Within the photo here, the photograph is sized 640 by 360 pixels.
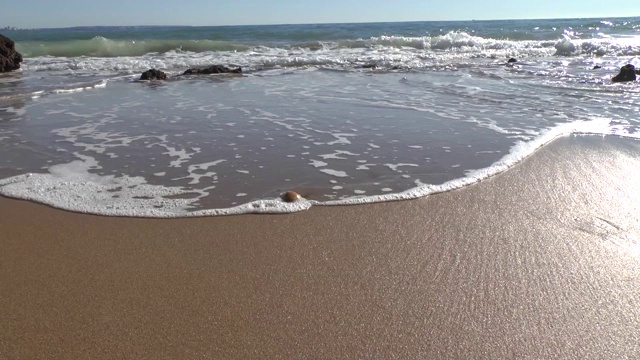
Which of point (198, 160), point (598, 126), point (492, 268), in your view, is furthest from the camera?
point (598, 126)

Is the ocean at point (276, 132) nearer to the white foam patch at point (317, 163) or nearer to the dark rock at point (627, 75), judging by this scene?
the white foam patch at point (317, 163)

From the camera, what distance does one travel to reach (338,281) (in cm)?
288

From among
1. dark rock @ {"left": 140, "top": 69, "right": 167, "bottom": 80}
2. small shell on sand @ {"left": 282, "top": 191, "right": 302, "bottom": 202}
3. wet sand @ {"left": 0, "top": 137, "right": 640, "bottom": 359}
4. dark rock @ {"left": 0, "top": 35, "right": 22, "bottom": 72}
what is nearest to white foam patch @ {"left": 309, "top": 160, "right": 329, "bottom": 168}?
small shell on sand @ {"left": 282, "top": 191, "right": 302, "bottom": 202}

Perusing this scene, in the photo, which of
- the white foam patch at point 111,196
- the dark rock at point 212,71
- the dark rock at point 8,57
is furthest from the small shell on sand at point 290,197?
the dark rock at point 8,57

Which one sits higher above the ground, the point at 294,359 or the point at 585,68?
the point at 585,68

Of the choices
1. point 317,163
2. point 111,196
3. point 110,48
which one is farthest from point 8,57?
point 317,163

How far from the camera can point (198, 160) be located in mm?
5254

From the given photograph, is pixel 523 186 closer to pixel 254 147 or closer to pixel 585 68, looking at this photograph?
pixel 254 147

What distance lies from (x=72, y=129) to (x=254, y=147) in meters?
2.69

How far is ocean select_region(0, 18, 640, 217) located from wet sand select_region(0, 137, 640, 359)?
0.42m

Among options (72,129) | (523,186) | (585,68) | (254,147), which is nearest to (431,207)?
(523,186)

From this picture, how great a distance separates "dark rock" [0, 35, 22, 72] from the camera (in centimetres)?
1411

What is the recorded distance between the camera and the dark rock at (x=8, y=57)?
14109mm

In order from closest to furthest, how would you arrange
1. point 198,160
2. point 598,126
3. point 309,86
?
1. point 198,160
2. point 598,126
3. point 309,86
